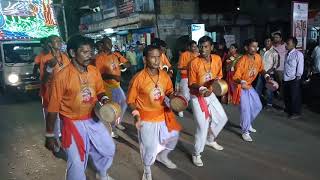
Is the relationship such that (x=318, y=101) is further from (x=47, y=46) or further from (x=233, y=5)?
(x=233, y=5)

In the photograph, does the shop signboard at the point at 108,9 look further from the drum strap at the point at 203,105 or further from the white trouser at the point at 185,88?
the drum strap at the point at 203,105

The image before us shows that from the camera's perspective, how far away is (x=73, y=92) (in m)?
3.80

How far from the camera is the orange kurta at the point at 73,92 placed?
12.2 ft

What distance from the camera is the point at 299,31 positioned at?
9.61m

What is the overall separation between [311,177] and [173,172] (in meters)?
1.75

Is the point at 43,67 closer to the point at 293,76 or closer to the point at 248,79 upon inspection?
the point at 248,79

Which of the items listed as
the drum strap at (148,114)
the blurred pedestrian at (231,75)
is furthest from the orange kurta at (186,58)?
the drum strap at (148,114)

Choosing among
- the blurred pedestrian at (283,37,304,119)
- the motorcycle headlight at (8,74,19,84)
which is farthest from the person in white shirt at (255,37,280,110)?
the motorcycle headlight at (8,74,19,84)

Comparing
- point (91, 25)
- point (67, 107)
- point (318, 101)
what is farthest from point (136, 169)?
point (91, 25)

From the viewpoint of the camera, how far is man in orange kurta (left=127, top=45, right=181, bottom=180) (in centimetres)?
447

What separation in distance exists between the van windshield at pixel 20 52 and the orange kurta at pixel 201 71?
343 inches

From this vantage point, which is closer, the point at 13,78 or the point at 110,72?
the point at 110,72

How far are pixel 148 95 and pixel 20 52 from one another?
9396 mm

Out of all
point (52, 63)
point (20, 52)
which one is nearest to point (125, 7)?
point (20, 52)
